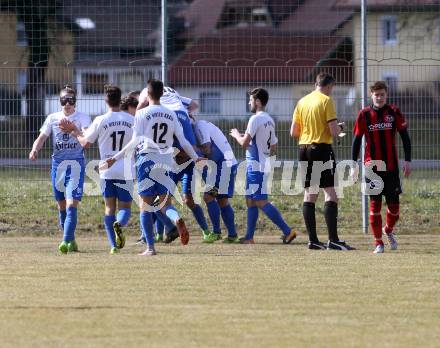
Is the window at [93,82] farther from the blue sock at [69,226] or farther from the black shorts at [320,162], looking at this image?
the black shorts at [320,162]

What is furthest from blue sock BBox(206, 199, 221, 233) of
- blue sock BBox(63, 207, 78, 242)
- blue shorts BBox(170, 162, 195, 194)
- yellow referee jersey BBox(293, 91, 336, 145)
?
blue sock BBox(63, 207, 78, 242)

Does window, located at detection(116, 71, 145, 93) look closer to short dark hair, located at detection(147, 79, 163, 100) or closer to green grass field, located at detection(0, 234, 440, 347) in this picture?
green grass field, located at detection(0, 234, 440, 347)

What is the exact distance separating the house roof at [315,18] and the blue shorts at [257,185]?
3991 millimetres

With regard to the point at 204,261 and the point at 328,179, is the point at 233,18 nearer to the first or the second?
the point at 328,179

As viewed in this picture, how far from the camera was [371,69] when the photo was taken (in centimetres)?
1695

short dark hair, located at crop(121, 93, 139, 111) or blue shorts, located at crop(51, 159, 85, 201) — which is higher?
Result: short dark hair, located at crop(121, 93, 139, 111)

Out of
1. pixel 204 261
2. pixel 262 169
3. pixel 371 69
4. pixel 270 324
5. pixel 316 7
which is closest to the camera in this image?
pixel 270 324

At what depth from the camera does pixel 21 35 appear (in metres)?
18.1

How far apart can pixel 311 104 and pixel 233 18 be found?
8584 mm

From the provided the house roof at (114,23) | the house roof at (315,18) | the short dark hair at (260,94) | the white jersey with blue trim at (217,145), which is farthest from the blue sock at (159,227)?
the house roof at (315,18)

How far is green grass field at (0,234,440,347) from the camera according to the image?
7.74m

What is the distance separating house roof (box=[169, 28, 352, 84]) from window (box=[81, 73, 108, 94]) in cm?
108

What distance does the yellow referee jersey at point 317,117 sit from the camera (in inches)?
535

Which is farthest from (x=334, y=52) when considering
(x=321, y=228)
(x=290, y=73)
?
(x=321, y=228)
